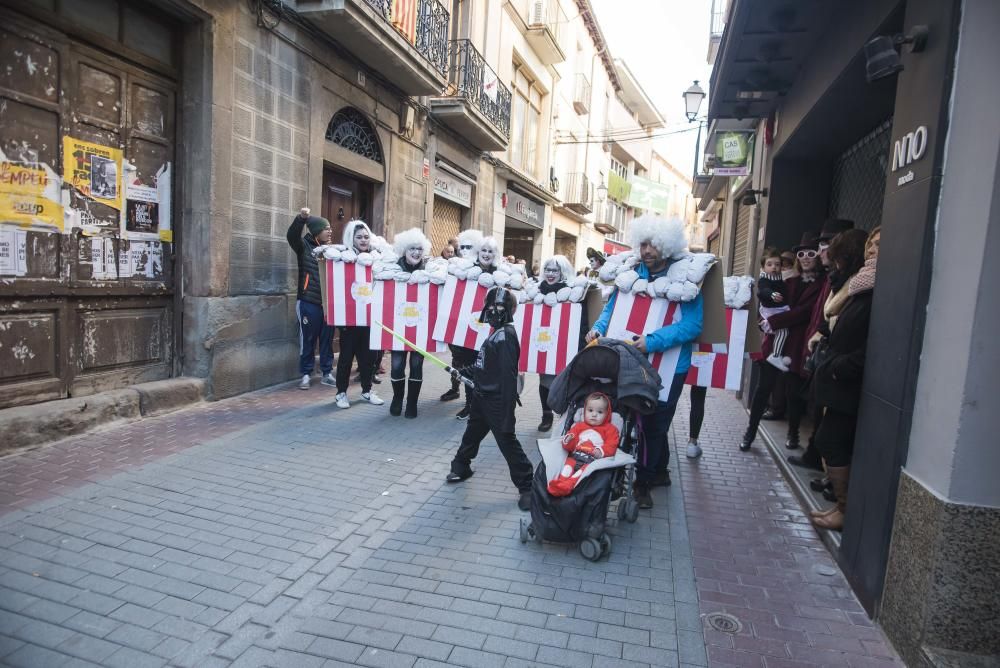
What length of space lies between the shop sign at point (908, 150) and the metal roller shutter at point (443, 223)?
32.1ft

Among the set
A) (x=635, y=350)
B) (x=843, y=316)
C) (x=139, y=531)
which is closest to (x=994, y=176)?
(x=843, y=316)

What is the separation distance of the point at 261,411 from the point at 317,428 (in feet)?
2.90

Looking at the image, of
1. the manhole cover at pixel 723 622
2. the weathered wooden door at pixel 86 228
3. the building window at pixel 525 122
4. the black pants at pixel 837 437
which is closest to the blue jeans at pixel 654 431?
the black pants at pixel 837 437

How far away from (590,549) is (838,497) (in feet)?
5.79

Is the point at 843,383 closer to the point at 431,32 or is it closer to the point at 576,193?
the point at 431,32

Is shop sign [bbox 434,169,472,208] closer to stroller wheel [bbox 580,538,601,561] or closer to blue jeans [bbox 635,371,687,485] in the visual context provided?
blue jeans [bbox 635,371,687,485]

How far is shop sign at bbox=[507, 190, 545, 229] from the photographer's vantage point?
59.5 feet

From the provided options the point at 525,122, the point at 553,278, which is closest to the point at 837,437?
the point at 553,278

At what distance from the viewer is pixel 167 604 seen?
9.32ft

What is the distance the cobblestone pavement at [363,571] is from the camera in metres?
2.64

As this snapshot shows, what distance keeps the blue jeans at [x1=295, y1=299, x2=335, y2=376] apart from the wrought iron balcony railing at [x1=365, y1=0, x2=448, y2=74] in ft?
15.0

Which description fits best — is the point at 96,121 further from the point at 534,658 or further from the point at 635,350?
the point at 534,658

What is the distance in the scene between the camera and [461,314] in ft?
20.4

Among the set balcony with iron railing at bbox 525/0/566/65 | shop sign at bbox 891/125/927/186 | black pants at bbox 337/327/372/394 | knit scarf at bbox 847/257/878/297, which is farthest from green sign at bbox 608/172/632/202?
shop sign at bbox 891/125/927/186
